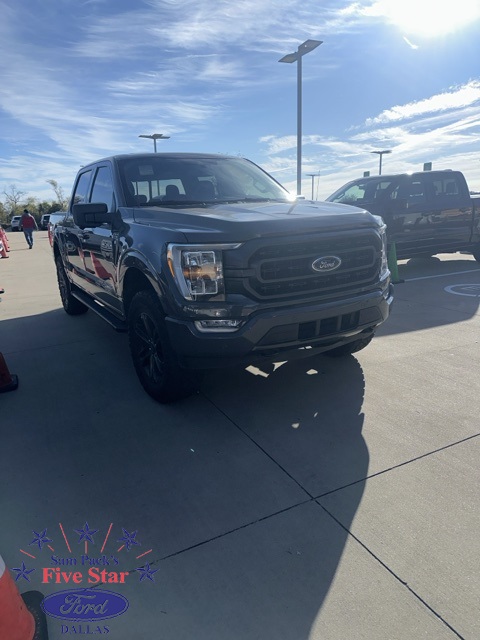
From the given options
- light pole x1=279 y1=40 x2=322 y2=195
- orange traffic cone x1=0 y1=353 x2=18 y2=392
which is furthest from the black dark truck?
light pole x1=279 y1=40 x2=322 y2=195

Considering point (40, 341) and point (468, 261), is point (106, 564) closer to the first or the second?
point (40, 341)

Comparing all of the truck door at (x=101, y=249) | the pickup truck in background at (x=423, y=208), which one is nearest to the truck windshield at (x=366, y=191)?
the pickup truck in background at (x=423, y=208)

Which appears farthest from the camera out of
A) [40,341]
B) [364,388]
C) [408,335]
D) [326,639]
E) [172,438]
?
[40,341]

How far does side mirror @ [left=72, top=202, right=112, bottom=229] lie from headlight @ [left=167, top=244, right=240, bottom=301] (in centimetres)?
124

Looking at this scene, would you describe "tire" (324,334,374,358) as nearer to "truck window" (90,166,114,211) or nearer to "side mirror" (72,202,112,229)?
"side mirror" (72,202,112,229)

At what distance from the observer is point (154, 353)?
11.4ft

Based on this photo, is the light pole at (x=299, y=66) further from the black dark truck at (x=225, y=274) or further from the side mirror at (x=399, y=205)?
the black dark truck at (x=225, y=274)

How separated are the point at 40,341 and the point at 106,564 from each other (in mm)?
3971

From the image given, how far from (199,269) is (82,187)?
10.9 ft

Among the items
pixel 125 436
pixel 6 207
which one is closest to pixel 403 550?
pixel 125 436

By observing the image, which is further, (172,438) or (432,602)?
(172,438)

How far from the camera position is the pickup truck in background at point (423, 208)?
28.1ft

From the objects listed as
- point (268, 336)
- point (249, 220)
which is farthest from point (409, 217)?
point (268, 336)

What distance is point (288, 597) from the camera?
186cm
